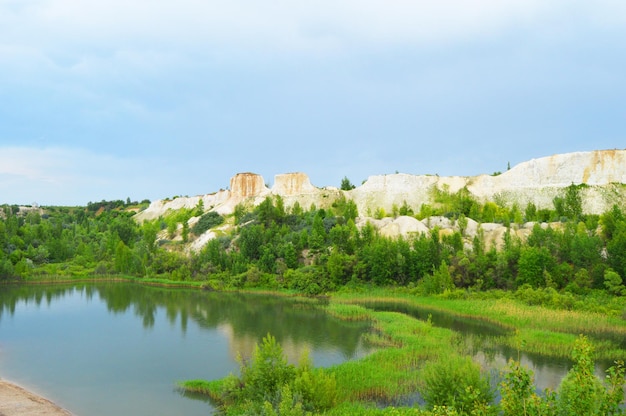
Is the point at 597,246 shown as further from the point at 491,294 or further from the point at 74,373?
the point at 74,373

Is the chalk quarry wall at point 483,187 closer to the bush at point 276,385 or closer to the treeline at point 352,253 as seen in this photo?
the treeline at point 352,253

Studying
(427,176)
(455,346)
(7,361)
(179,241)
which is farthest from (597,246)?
(179,241)

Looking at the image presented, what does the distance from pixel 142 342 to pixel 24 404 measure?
1137 centimetres

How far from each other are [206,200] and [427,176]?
44744 mm

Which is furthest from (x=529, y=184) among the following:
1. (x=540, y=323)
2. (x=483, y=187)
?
(x=540, y=323)

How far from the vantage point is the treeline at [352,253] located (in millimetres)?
40625

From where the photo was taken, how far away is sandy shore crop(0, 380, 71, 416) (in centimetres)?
1755

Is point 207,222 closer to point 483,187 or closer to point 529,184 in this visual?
point 483,187

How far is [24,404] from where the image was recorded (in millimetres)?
18359

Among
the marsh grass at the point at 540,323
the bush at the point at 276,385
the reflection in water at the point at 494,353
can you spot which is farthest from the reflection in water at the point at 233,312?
the marsh grass at the point at 540,323

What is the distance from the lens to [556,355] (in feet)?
80.2

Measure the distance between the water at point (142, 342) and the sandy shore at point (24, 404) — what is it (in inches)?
25.1

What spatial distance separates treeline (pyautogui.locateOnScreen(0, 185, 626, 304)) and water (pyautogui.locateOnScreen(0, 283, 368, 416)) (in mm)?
8157

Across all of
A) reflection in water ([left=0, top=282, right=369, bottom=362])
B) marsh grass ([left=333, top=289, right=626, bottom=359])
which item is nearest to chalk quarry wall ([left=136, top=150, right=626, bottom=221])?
marsh grass ([left=333, top=289, right=626, bottom=359])
